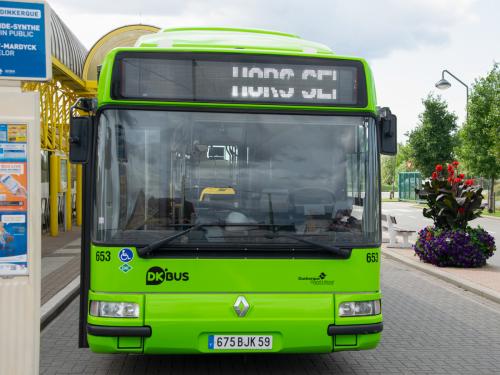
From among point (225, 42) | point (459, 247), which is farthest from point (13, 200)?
point (459, 247)

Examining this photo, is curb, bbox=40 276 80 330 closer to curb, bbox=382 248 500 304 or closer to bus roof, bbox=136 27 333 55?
bus roof, bbox=136 27 333 55

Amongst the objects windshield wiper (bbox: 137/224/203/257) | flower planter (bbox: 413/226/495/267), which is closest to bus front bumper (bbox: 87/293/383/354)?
windshield wiper (bbox: 137/224/203/257)

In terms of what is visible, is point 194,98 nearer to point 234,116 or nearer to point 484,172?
point 234,116

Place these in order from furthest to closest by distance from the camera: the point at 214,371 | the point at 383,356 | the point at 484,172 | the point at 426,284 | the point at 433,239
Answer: the point at 484,172 → the point at 433,239 → the point at 426,284 → the point at 383,356 → the point at 214,371

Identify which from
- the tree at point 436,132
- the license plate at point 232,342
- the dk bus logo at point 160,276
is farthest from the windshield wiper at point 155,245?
the tree at point 436,132

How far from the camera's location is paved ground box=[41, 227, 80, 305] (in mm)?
10363

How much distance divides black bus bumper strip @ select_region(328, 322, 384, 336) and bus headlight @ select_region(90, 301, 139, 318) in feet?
4.94

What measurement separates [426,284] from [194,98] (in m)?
7.48

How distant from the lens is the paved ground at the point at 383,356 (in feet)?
19.8

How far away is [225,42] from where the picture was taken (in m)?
6.14

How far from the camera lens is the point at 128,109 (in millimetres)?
5234

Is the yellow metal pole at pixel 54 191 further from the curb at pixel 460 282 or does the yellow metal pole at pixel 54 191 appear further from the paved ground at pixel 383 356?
the paved ground at pixel 383 356

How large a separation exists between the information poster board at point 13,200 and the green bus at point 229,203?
0.66 m

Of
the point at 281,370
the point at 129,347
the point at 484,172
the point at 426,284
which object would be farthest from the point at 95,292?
the point at 484,172
